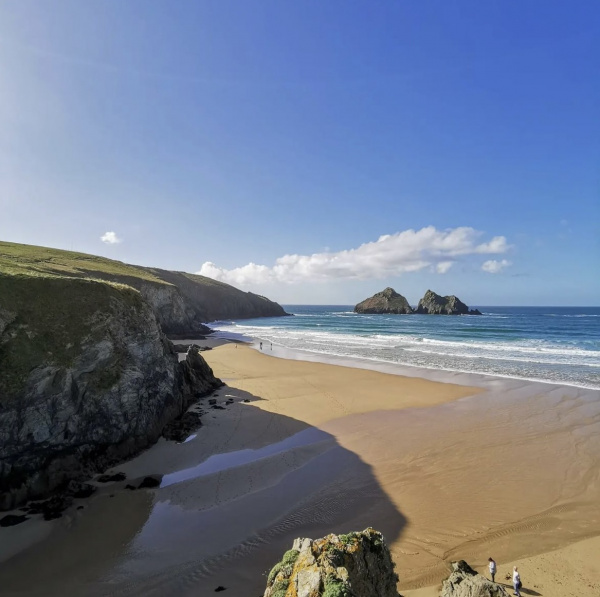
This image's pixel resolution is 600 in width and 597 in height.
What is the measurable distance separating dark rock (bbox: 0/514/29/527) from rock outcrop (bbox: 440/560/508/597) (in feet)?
40.0

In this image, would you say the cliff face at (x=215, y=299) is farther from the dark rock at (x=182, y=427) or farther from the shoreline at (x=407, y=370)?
the dark rock at (x=182, y=427)

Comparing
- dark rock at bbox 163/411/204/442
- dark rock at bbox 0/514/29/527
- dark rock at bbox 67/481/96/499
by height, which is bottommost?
dark rock at bbox 0/514/29/527

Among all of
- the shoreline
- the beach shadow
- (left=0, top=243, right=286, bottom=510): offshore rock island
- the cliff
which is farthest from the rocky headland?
the shoreline

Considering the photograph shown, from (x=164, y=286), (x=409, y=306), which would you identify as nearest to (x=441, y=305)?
(x=409, y=306)

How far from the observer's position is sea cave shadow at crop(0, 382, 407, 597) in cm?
901

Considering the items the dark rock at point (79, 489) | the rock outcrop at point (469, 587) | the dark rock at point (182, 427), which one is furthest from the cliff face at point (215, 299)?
the rock outcrop at point (469, 587)

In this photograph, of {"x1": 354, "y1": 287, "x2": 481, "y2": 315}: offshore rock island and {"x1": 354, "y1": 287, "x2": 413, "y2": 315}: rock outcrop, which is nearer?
{"x1": 354, "y1": 287, "x2": 481, "y2": 315}: offshore rock island

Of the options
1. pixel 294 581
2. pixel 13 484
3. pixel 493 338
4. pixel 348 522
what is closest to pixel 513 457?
pixel 348 522

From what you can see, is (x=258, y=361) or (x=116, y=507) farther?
(x=258, y=361)

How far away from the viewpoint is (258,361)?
40.2 m

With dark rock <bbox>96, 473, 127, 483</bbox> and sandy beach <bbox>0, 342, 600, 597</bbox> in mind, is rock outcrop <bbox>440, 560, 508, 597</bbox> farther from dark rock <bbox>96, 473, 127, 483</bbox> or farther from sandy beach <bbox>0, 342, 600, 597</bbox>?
dark rock <bbox>96, 473, 127, 483</bbox>

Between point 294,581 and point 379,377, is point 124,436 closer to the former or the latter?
point 294,581

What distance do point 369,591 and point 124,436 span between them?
13.4 meters

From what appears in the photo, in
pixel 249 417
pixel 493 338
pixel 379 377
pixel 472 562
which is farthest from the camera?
pixel 493 338
